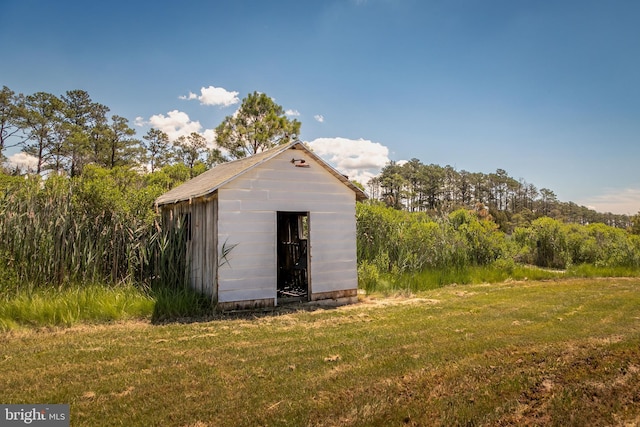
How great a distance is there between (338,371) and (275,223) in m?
4.63

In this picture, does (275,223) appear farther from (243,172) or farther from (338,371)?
(338,371)

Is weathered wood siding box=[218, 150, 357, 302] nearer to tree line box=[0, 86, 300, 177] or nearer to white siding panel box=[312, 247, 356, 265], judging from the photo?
white siding panel box=[312, 247, 356, 265]

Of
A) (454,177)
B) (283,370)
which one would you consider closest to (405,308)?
(283,370)

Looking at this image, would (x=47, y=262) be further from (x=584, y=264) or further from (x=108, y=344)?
(x=584, y=264)

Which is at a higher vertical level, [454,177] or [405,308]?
[454,177]

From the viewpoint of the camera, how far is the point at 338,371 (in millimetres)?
4473

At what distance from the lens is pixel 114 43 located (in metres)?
10.2

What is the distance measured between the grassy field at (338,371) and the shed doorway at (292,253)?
308 cm

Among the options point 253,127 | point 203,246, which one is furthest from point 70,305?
point 253,127

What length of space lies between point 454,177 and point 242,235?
65.6 meters

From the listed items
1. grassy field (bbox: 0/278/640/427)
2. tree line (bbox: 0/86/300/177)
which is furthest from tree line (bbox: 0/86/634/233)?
grassy field (bbox: 0/278/640/427)

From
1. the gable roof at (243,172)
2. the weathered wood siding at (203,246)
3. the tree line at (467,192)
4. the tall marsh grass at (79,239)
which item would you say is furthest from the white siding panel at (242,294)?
the tree line at (467,192)

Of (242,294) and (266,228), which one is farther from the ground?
(266,228)

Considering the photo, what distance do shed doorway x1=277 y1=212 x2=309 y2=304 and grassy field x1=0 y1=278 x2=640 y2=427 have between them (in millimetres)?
3080
